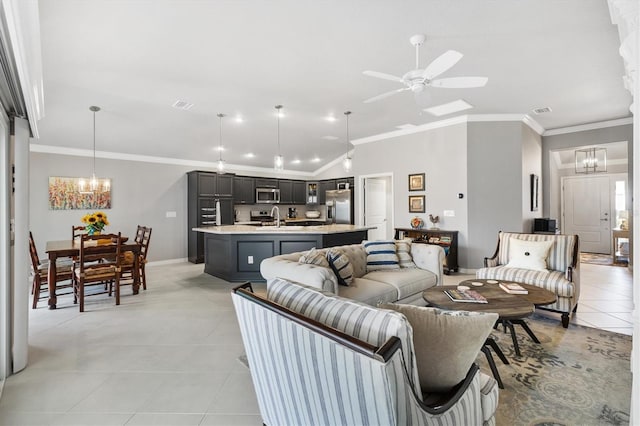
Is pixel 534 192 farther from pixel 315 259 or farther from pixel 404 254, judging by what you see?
pixel 315 259

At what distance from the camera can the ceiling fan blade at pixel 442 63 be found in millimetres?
2385

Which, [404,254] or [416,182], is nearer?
[404,254]

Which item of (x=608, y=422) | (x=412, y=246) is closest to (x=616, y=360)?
(x=608, y=422)

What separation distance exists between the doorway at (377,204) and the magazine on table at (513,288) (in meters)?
4.01

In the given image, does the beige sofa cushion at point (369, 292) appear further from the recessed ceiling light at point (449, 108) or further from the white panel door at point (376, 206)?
the white panel door at point (376, 206)

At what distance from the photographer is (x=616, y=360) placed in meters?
2.39

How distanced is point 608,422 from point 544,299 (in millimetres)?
1063

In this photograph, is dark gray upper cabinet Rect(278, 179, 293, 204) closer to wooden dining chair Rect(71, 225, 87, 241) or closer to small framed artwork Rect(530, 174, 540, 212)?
wooden dining chair Rect(71, 225, 87, 241)

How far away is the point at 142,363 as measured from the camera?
2.41 metres

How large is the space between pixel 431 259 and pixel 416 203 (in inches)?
102

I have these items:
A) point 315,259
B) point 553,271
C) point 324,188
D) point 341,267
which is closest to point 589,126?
point 553,271

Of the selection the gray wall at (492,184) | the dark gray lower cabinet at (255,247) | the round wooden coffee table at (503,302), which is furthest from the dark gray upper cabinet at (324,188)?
the round wooden coffee table at (503,302)

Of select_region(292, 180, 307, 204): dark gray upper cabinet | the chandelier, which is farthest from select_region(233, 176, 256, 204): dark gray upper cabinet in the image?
the chandelier

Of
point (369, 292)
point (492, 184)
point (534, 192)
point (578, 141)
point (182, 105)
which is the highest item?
point (182, 105)
